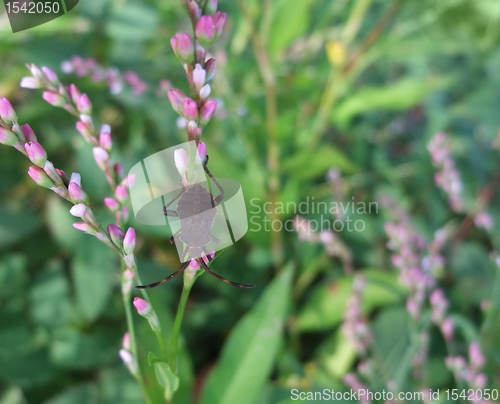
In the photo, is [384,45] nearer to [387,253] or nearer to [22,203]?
[387,253]

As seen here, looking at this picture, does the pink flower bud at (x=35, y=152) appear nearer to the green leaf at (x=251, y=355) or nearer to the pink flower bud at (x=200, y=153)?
the pink flower bud at (x=200, y=153)

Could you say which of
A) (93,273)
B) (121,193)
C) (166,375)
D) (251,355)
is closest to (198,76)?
(121,193)

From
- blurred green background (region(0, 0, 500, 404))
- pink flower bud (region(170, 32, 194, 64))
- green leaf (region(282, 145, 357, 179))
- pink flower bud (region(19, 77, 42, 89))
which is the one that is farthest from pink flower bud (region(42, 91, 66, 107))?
green leaf (region(282, 145, 357, 179))

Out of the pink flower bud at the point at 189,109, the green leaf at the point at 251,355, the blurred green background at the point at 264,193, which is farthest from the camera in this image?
the blurred green background at the point at 264,193

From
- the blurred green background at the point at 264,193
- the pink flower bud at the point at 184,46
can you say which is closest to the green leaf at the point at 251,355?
the blurred green background at the point at 264,193

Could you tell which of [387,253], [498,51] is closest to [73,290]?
[387,253]

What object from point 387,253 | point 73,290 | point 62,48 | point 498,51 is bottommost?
point 387,253

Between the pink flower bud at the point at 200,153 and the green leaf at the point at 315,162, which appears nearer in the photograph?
the pink flower bud at the point at 200,153
